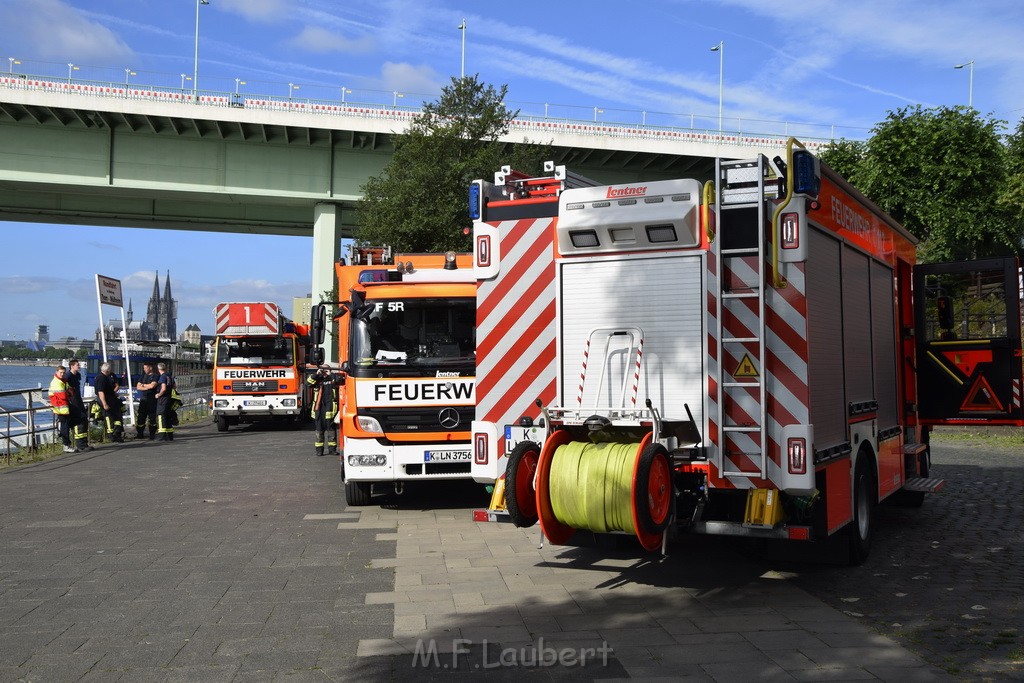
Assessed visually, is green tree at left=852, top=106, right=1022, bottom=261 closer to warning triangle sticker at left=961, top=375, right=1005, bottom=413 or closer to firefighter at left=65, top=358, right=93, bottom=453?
warning triangle sticker at left=961, top=375, right=1005, bottom=413

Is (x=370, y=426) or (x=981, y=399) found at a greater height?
(x=981, y=399)

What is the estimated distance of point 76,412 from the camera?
18.3 metres

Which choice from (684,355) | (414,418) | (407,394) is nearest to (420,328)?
(407,394)

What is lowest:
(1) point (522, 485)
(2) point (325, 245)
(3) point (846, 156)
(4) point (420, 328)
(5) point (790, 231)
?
(1) point (522, 485)

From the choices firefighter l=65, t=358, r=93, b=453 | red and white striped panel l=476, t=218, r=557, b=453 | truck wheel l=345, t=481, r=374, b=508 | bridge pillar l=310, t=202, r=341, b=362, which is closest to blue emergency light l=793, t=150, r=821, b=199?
red and white striped panel l=476, t=218, r=557, b=453

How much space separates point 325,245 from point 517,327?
78.9 ft

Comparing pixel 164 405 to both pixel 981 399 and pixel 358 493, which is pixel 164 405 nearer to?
pixel 358 493

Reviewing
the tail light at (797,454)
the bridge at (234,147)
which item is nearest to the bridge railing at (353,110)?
the bridge at (234,147)

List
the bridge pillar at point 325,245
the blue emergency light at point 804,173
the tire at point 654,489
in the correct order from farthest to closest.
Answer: the bridge pillar at point 325,245 < the blue emergency light at point 804,173 < the tire at point 654,489

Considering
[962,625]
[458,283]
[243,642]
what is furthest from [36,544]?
[962,625]

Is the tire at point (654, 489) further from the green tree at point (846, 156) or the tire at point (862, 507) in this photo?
the green tree at point (846, 156)

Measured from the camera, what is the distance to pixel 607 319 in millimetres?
6965

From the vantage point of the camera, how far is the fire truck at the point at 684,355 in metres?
6.14

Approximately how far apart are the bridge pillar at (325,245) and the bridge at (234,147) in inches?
1.4
